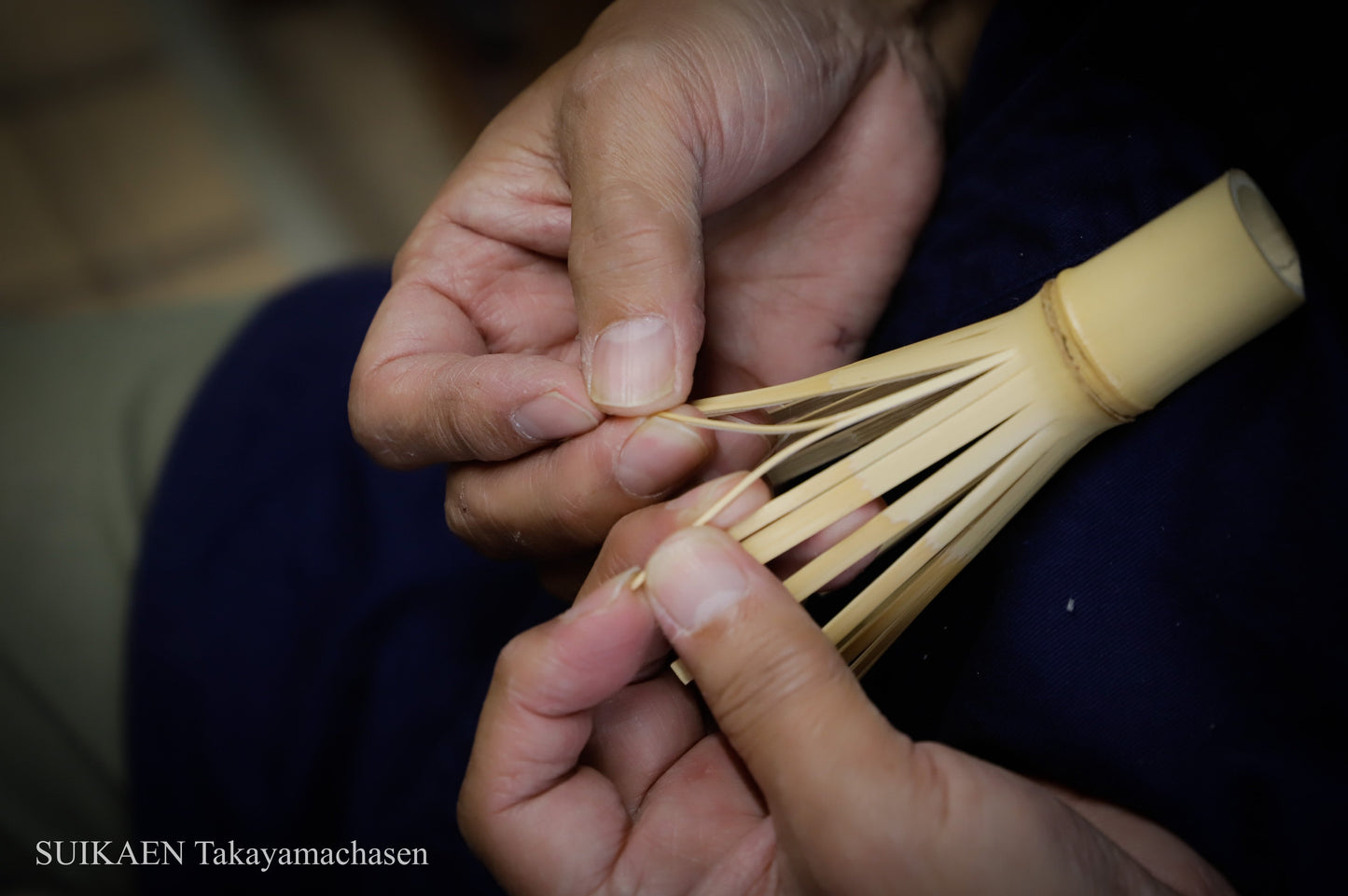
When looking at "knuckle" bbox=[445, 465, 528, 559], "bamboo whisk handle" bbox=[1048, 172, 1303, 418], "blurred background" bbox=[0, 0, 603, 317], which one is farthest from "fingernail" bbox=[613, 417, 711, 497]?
"blurred background" bbox=[0, 0, 603, 317]

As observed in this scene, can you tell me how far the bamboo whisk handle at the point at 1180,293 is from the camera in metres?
0.48

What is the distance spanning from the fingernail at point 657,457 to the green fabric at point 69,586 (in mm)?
580

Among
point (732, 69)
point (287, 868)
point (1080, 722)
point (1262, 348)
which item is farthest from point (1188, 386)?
point (287, 868)

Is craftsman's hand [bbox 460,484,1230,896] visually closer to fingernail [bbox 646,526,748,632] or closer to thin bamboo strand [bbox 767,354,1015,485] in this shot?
fingernail [bbox 646,526,748,632]

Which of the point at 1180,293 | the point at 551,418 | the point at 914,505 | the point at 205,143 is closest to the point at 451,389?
the point at 551,418

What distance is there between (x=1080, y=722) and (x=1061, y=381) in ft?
0.68

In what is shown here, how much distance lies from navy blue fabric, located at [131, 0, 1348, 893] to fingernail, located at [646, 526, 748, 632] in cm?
20

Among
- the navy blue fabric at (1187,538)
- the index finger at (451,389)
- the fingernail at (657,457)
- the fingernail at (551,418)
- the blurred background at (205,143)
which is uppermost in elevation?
the blurred background at (205,143)

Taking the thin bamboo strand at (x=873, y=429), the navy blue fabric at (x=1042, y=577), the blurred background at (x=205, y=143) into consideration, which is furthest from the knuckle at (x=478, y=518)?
the blurred background at (x=205, y=143)

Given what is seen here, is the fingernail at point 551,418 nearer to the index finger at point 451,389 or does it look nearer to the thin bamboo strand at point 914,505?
the index finger at point 451,389

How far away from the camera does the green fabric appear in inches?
33.2

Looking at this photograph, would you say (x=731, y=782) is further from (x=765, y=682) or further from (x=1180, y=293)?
(x=1180, y=293)

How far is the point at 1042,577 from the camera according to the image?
0.55 meters

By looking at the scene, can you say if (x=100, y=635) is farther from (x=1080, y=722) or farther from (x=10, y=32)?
(x=10, y=32)
